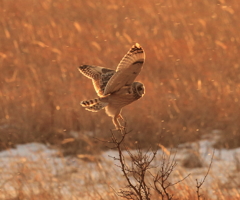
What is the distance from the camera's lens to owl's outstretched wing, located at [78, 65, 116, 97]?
324 centimetres

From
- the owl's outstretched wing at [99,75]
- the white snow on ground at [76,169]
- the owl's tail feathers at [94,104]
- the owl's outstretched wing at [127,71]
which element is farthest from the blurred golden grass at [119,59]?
the owl's outstretched wing at [127,71]

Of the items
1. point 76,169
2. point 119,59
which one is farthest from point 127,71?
point 119,59

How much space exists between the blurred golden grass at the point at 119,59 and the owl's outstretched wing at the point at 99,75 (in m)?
5.74

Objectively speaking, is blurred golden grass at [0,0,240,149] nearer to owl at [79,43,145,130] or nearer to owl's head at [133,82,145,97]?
owl at [79,43,145,130]

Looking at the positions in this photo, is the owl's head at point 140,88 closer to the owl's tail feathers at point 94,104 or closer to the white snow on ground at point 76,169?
the owl's tail feathers at point 94,104

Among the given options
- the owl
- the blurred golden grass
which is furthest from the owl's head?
the blurred golden grass

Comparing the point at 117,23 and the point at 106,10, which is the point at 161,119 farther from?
the point at 106,10

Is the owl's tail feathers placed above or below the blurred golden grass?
below

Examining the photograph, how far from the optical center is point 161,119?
9.98 meters

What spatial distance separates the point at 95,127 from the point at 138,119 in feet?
2.51

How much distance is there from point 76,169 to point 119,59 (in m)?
5.51

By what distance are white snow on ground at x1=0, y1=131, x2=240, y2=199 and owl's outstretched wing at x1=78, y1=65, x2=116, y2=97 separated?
3.43 m

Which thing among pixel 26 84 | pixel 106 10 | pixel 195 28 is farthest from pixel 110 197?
pixel 106 10

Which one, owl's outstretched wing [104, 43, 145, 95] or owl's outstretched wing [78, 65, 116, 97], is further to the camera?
owl's outstretched wing [78, 65, 116, 97]
